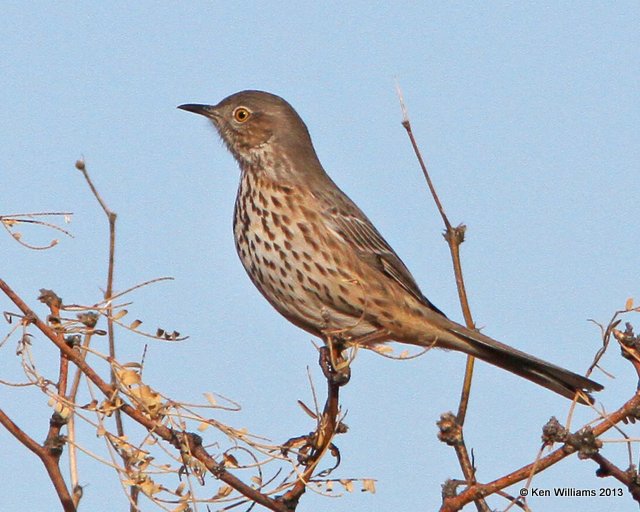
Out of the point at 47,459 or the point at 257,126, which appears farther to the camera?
the point at 257,126

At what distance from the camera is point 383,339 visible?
25.8ft

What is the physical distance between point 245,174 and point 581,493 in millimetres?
4703

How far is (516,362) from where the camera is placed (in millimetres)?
7488

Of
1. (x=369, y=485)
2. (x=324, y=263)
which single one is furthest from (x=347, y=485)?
(x=324, y=263)

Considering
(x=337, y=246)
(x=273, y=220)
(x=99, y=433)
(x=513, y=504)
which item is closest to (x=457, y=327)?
(x=337, y=246)

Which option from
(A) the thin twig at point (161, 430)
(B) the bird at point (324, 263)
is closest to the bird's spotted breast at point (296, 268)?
(B) the bird at point (324, 263)

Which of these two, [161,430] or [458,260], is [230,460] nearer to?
[161,430]

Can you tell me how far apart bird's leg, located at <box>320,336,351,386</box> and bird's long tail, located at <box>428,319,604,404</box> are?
6.39ft

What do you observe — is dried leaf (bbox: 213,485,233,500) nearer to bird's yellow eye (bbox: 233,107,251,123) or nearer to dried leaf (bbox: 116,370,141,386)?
dried leaf (bbox: 116,370,141,386)

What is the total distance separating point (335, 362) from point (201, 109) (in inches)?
206

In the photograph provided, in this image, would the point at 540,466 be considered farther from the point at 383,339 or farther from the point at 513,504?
the point at 383,339

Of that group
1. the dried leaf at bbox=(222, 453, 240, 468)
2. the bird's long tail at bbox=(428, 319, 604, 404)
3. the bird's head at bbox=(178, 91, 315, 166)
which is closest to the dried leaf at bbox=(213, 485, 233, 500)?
the dried leaf at bbox=(222, 453, 240, 468)

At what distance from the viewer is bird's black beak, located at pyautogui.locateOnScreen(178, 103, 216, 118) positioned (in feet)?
30.4

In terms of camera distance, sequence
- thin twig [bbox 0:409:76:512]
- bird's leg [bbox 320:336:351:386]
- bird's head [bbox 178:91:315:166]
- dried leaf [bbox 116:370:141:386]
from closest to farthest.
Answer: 1. thin twig [bbox 0:409:76:512]
2. dried leaf [bbox 116:370:141:386]
3. bird's leg [bbox 320:336:351:386]
4. bird's head [bbox 178:91:315:166]
